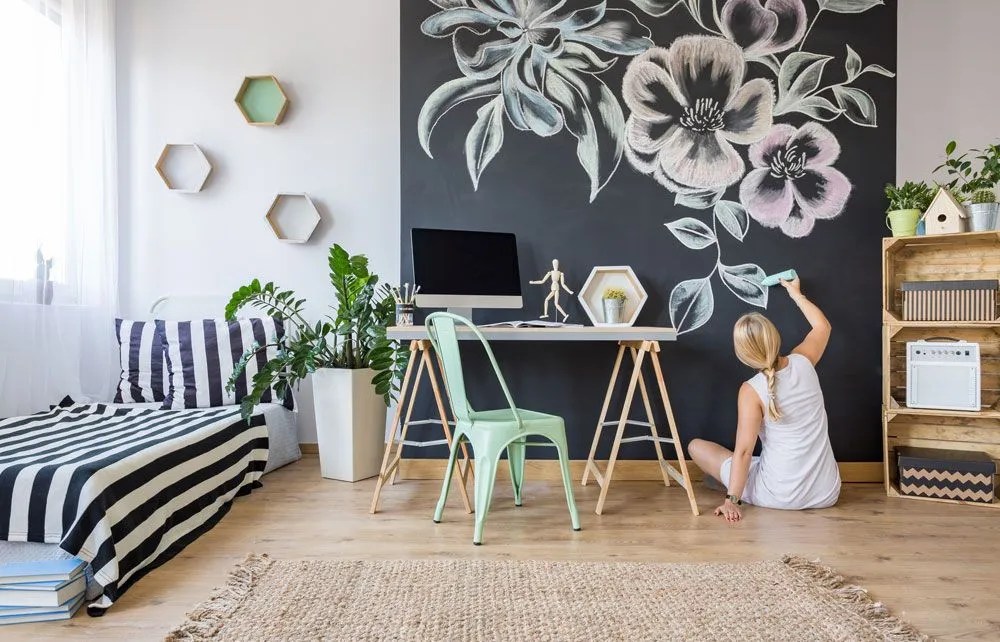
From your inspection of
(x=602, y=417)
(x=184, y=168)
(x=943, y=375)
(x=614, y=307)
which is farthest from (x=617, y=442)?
(x=184, y=168)

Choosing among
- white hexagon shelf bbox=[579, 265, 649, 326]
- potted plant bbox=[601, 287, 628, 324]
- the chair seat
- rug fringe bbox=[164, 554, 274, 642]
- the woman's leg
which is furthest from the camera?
white hexagon shelf bbox=[579, 265, 649, 326]

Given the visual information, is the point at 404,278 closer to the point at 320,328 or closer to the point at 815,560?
the point at 320,328

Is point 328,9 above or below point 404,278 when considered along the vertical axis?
above

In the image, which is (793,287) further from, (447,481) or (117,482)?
(117,482)

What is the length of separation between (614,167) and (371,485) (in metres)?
1.96

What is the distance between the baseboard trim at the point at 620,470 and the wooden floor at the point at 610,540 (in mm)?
173

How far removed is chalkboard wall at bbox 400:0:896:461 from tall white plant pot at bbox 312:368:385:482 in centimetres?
30

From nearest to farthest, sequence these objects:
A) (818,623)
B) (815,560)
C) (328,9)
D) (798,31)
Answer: (818,623) → (815,560) → (798,31) → (328,9)

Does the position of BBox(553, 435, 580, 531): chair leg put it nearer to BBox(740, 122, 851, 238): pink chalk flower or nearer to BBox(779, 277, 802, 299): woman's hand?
BBox(779, 277, 802, 299): woman's hand

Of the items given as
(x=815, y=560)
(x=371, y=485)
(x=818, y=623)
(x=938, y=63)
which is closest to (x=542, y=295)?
(x=371, y=485)

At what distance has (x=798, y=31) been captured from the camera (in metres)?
3.17

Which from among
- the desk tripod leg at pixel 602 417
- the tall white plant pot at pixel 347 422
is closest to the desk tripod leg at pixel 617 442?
the desk tripod leg at pixel 602 417

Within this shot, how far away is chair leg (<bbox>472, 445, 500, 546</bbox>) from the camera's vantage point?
2.21m

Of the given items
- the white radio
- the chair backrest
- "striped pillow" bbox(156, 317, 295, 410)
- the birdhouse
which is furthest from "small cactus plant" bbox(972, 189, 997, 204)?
"striped pillow" bbox(156, 317, 295, 410)
